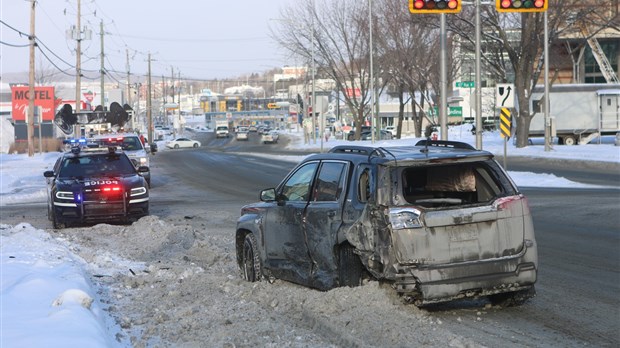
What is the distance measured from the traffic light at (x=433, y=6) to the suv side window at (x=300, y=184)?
37.4ft

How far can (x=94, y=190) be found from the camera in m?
17.3

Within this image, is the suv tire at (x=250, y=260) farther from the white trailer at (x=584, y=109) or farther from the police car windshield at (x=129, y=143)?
the white trailer at (x=584, y=109)

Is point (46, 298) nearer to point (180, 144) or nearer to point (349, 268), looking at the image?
point (349, 268)

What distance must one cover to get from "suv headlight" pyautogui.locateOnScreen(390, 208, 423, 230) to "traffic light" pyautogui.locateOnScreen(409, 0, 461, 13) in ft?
42.8

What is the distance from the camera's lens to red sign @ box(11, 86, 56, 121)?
82.6m

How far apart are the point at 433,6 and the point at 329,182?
12.6 m

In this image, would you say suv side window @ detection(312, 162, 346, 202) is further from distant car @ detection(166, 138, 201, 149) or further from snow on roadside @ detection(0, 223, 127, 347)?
distant car @ detection(166, 138, 201, 149)

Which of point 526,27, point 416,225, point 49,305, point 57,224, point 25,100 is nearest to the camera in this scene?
point 416,225

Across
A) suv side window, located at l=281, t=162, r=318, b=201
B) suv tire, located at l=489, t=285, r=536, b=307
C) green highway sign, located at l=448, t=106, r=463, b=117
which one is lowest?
suv tire, located at l=489, t=285, r=536, b=307

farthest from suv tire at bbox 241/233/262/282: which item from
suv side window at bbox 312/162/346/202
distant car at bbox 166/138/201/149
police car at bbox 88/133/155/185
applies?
distant car at bbox 166/138/201/149

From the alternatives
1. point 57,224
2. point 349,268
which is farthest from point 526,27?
point 349,268

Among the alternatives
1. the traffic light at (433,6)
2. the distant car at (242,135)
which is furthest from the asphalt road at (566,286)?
the distant car at (242,135)

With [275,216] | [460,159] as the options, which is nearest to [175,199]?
[275,216]

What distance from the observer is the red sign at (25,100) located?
3250 inches
